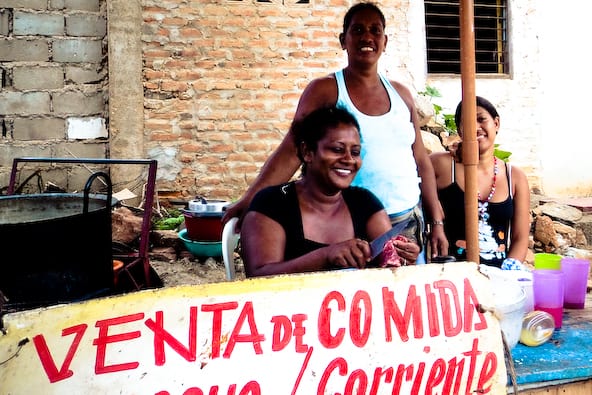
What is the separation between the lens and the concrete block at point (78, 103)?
4.66 m

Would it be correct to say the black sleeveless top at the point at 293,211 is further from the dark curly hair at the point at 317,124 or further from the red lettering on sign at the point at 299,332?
the red lettering on sign at the point at 299,332

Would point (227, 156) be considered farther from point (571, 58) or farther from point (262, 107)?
point (571, 58)

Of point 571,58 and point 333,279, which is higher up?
point 571,58

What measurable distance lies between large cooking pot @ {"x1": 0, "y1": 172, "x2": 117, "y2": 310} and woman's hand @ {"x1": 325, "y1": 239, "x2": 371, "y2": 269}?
1.15m

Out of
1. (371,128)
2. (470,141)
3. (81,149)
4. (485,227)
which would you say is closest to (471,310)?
(470,141)

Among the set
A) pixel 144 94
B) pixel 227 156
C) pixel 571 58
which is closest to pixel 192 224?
pixel 227 156

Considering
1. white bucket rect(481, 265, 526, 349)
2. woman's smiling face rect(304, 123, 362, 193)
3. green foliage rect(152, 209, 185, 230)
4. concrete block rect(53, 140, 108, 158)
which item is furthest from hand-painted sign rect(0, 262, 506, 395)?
concrete block rect(53, 140, 108, 158)

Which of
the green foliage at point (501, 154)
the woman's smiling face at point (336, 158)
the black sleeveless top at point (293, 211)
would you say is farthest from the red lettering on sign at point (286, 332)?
the green foliage at point (501, 154)

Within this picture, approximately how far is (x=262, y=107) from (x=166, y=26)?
1.12 metres

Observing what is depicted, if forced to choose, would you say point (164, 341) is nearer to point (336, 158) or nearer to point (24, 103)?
point (336, 158)

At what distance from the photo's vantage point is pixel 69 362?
1001mm

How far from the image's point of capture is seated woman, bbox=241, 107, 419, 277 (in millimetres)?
1848

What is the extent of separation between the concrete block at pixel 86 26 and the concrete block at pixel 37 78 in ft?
1.14

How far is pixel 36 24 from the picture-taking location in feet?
14.9
